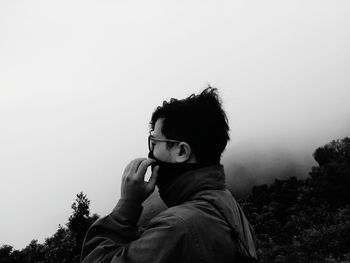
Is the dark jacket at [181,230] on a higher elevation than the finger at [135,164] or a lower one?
lower

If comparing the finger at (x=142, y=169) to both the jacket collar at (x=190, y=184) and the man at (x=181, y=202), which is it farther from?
the jacket collar at (x=190, y=184)

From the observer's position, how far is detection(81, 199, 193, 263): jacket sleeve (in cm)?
122

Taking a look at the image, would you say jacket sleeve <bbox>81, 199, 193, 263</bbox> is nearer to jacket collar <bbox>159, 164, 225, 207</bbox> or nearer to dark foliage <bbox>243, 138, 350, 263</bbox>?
jacket collar <bbox>159, 164, 225, 207</bbox>

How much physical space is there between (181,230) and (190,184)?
306mm

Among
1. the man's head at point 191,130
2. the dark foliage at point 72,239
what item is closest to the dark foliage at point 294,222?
the dark foliage at point 72,239

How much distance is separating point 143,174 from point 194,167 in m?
0.25

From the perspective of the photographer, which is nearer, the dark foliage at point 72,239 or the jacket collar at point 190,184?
the jacket collar at point 190,184

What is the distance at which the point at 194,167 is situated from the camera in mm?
1590

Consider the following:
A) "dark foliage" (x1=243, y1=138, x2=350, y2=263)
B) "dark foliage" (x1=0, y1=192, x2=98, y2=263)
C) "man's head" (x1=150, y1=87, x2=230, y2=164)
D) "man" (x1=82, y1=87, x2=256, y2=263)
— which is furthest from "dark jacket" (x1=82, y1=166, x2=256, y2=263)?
"dark foliage" (x1=0, y1=192, x2=98, y2=263)

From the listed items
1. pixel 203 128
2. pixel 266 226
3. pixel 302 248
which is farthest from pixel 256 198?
pixel 203 128

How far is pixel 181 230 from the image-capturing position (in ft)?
4.09

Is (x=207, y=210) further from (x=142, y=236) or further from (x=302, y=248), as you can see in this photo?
(x=302, y=248)

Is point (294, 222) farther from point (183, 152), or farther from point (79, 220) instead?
point (183, 152)

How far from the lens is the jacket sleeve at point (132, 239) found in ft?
4.01
